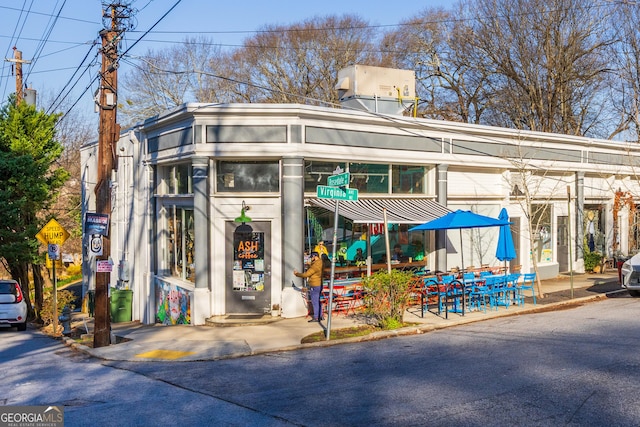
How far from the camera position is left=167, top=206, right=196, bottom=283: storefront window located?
17297 mm

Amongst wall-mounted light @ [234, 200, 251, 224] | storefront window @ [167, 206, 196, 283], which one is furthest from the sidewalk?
wall-mounted light @ [234, 200, 251, 224]

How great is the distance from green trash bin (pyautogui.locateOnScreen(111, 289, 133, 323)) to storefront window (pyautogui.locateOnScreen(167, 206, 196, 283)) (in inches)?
91.2

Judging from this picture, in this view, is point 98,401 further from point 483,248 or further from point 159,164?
point 483,248

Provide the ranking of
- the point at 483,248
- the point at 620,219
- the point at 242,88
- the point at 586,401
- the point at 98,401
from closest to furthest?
the point at 586,401
the point at 98,401
the point at 483,248
the point at 620,219
the point at 242,88

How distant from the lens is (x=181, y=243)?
59.1ft

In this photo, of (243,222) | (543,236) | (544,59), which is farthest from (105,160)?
(544,59)

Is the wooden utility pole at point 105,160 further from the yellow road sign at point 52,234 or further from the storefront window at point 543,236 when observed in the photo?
the storefront window at point 543,236

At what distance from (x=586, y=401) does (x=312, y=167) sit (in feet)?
32.3

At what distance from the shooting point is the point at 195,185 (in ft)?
52.0

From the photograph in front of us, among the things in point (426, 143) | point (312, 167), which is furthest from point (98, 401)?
point (426, 143)

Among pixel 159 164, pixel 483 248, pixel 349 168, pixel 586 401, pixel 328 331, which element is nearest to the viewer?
pixel 586 401

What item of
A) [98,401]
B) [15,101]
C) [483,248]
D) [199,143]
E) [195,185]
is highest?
[15,101]

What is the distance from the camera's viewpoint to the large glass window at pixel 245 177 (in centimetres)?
1606

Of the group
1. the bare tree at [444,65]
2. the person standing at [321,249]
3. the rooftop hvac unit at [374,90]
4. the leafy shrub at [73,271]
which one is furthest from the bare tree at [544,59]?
the leafy shrub at [73,271]
